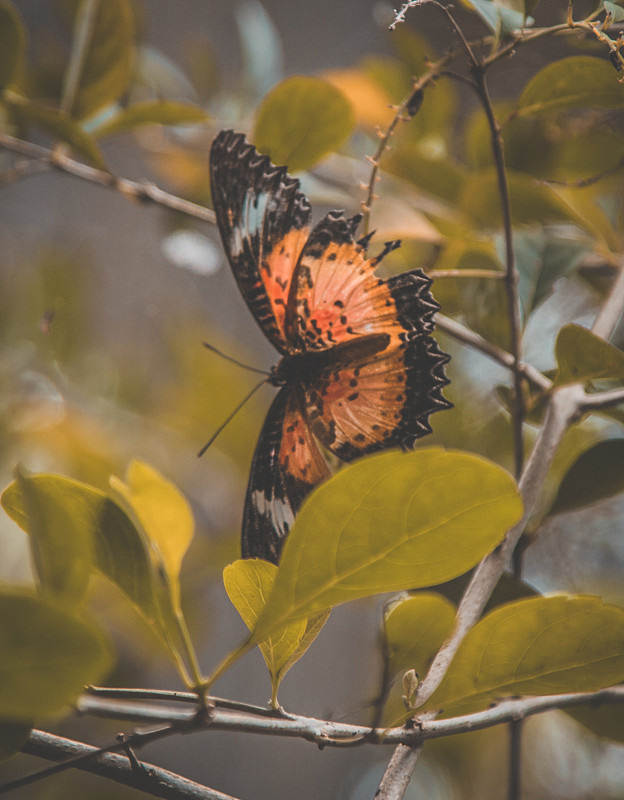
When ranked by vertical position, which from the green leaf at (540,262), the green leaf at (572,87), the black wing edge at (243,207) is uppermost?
the green leaf at (572,87)

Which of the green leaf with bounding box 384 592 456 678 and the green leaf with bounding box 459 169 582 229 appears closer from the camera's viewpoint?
the green leaf with bounding box 384 592 456 678

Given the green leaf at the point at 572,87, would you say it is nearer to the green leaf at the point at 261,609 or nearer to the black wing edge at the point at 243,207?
the black wing edge at the point at 243,207

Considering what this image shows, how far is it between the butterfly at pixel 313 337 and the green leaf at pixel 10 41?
0.72 ft

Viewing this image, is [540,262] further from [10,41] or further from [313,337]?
[10,41]

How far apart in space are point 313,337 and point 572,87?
17cm

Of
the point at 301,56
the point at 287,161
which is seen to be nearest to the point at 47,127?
the point at 287,161

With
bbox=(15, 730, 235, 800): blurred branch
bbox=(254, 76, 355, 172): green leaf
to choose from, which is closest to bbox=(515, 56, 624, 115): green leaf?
bbox=(254, 76, 355, 172): green leaf

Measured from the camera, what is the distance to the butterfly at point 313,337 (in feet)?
0.86

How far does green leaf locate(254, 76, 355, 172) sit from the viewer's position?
0.34 meters

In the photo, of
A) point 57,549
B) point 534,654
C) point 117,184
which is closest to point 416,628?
point 534,654

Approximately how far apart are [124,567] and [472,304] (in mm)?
243

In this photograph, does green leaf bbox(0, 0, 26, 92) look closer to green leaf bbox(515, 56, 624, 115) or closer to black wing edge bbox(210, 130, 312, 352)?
black wing edge bbox(210, 130, 312, 352)

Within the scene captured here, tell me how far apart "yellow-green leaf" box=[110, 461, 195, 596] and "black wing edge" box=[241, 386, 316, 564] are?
0.10 feet

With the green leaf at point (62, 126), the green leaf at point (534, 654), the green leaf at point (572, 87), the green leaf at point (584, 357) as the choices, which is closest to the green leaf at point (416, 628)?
the green leaf at point (534, 654)
